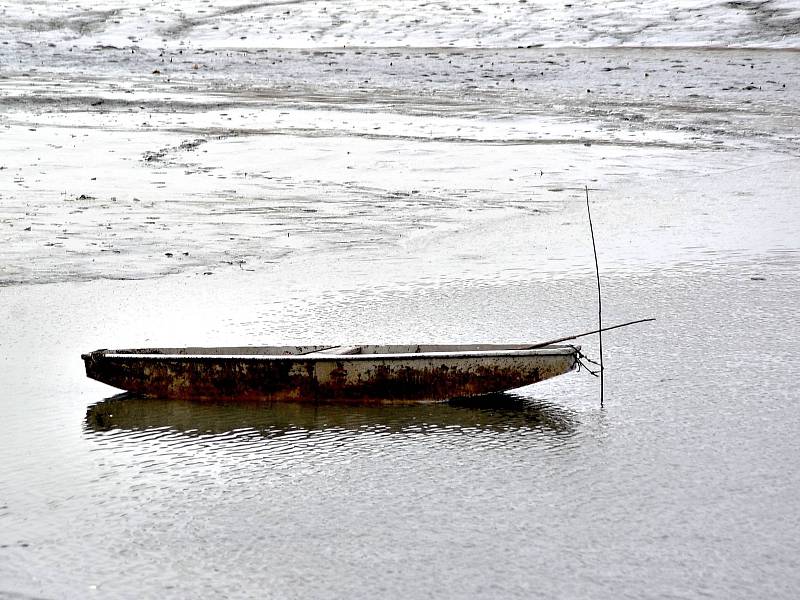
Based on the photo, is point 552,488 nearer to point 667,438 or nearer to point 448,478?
point 448,478

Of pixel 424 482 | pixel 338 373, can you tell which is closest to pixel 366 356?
pixel 338 373

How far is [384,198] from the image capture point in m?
Result: 13.0

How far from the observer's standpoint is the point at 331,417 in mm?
6508

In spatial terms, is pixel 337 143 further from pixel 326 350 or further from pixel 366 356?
pixel 366 356

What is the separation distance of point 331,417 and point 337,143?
1064 centimetres

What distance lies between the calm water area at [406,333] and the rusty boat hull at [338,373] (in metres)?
0.11

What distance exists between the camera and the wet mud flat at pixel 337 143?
11188 mm

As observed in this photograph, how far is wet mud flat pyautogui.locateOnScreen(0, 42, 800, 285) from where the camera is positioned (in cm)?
1119

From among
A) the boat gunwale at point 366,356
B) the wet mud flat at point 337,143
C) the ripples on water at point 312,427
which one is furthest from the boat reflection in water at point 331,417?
the wet mud flat at point 337,143

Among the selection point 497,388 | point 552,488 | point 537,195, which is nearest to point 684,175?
point 537,195

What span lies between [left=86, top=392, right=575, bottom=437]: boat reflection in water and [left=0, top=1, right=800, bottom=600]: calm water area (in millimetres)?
22

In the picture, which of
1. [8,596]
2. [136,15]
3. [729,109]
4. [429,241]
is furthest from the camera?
[136,15]

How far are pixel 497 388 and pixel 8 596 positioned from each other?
2901 millimetres

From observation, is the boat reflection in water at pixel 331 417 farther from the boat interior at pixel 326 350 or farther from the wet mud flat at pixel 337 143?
the wet mud flat at pixel 337 143
